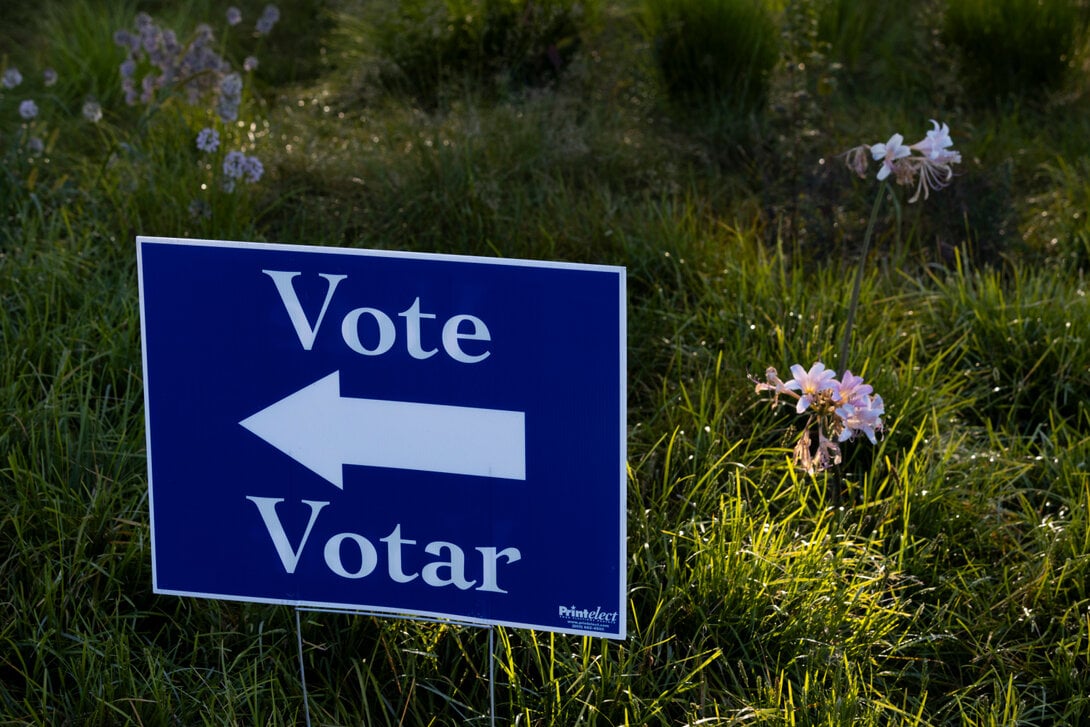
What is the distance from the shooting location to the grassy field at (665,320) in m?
2.35

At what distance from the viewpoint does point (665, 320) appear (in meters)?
3.38

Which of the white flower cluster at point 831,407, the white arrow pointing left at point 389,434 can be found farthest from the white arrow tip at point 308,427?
the white flower cluster at point 831,407

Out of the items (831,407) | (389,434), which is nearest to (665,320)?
(831,407)

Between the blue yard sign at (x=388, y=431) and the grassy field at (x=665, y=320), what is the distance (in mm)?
393

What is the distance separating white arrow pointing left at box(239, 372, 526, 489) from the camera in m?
1.84

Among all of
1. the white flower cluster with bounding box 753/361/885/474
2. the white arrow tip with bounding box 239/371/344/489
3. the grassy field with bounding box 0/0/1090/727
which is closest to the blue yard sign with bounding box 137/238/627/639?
the white arrow tip with bounding box 239/371/344/489

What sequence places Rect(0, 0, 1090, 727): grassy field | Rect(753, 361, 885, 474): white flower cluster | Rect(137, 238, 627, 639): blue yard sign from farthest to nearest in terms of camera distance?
Rect(753, 361, 885, 474): white flower cluster < Rect(0, 0, 1090, 727): grassy field < Rect(137, 238, 627, 639): blue yard sign

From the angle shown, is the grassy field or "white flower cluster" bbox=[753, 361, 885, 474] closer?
the grassy field

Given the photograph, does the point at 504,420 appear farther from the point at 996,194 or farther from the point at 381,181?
Result: the point at 996,194

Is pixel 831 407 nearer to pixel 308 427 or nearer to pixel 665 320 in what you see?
pixel 665 320

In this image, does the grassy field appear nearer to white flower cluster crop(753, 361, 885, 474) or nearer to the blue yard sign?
white flower cluster crop(753, 361, 885, 474)

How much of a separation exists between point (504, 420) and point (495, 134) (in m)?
2.63

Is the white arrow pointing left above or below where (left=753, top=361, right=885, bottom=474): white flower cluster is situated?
above

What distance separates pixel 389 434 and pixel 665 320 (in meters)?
1.63
